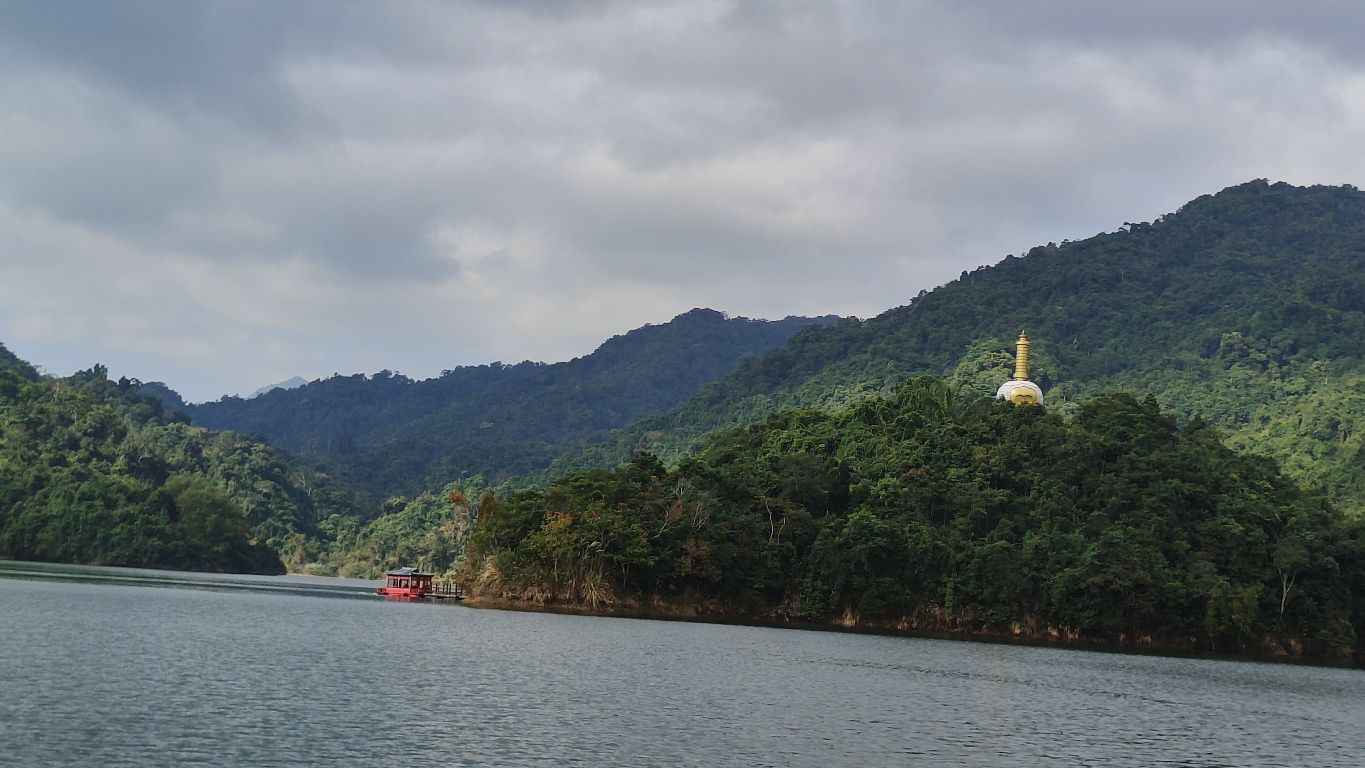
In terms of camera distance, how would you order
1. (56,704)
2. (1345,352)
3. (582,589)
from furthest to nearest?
(1345,352) < (582,589) < (56,704)

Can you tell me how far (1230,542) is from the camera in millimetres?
80125

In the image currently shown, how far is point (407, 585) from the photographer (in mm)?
104375

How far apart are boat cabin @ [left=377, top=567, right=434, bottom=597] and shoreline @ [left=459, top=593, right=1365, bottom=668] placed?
49.1ft

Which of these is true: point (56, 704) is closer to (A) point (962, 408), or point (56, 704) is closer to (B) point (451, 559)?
(A) point (962, 408)

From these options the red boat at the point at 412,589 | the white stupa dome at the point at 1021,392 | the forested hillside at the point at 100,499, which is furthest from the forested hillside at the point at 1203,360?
the red boat at the point at 412,589

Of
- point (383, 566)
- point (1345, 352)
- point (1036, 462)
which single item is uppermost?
point (1345, 352)

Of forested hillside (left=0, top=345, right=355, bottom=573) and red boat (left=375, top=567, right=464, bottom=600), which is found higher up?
forested hillside (left=0, top=345, right=355, bottom=573)

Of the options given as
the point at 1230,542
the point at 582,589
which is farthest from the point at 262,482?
the point at 1230,542

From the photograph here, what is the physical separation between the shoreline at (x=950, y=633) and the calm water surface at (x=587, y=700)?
9818 millimetres

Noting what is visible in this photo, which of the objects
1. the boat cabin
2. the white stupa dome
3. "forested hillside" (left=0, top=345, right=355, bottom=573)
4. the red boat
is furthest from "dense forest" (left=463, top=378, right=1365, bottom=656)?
"forested hillside" (left=0, top=345, right=355, bottom=573)

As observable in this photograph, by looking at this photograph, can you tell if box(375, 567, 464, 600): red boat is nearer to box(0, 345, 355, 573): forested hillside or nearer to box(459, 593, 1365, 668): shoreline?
box(459, 593, 1365, 668): shoreline

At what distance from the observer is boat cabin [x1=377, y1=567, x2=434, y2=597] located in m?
103

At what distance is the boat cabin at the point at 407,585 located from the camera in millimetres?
103062

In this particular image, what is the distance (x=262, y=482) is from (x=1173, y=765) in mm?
180780
